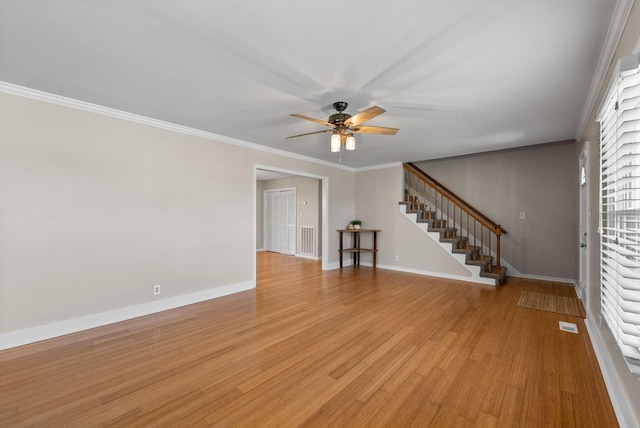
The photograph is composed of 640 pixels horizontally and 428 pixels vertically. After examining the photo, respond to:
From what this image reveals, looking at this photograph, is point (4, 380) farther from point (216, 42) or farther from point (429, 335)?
point (429, 335)

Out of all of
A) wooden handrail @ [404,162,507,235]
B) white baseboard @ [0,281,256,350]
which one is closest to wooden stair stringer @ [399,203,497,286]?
wooden handrail @ [404,162,507,235]

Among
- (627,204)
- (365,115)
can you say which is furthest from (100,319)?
(627,204)

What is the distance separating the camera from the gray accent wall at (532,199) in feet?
16.7

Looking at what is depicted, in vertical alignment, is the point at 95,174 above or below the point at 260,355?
above

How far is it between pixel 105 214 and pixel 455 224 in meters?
6.48

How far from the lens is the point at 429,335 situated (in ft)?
9.70

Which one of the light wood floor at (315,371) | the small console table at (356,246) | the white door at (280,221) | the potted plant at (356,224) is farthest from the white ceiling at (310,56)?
the white door at (280,221)

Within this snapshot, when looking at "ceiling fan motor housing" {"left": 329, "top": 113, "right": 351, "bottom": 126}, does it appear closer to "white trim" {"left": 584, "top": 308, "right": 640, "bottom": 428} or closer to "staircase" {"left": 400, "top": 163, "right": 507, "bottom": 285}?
"white trim" {"left": 584, "top": 308, "right": 640, "bottom": 428}

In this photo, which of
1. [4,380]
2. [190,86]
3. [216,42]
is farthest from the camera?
[190,86]

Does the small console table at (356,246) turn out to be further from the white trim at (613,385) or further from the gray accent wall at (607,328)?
the white trim at (613,385)

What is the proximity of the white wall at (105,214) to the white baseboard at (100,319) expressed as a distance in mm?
57

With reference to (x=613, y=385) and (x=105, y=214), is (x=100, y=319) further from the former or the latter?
(x=613, y=385)

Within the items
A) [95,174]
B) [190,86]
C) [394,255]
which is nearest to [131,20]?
[190,86]

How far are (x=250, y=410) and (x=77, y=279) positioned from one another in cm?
264
